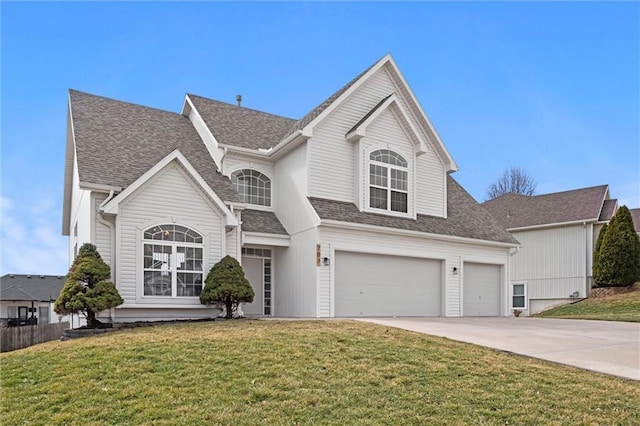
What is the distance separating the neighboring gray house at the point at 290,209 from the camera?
14.9 metres

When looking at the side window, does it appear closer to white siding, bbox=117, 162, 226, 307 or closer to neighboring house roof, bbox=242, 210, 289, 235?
neighboring house roof, bbox=242, 210, 289, 235

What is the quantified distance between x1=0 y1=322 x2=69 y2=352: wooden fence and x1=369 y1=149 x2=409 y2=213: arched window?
36.7 feet

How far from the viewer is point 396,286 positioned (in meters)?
18.8

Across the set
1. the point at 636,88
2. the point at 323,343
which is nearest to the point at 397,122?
the point at 636,88

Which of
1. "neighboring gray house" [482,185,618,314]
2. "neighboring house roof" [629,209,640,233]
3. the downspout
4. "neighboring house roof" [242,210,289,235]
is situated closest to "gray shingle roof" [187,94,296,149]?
"neighboring house roof" [242,210,289,235]

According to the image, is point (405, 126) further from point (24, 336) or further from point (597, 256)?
point (597, 256)

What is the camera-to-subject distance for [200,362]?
848cm

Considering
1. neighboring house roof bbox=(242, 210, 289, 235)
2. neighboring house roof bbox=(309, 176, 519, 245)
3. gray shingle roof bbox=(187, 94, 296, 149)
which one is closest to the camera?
neighboring house roof bbox=(309, 176, 519, 245)

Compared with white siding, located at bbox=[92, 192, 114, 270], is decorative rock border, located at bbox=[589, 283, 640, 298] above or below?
below

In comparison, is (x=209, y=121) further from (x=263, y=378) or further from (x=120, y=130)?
(x=263, y=378)

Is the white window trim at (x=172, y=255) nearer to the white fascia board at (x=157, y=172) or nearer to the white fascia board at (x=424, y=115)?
the white fascia board at (x=157, y=172)

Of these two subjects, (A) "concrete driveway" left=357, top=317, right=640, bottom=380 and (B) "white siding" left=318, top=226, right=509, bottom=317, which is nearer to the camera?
(A) "concrete driveway" left=357, top=317, right=640, bottom=380

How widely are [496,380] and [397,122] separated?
1310cm

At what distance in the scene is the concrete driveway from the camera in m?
9.54
